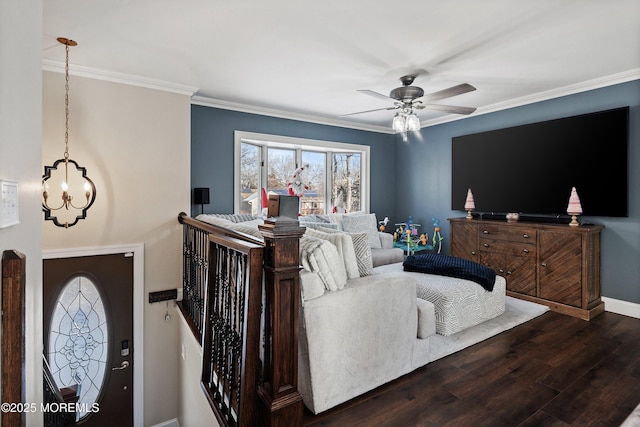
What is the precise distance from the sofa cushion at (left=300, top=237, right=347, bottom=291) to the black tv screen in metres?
3.45

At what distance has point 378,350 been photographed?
216cm

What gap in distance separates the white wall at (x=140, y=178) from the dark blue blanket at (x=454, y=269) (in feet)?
8.75

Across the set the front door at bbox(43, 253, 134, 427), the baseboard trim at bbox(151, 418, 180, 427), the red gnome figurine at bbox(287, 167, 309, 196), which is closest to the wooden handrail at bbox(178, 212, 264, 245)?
the front door at bbox(43, 253, 134, 427)

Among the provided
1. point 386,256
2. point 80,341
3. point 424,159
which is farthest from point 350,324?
point 424,159

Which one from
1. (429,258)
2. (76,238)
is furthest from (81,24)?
(429,258)

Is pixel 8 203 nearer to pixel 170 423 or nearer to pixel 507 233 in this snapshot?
pixel 170 423

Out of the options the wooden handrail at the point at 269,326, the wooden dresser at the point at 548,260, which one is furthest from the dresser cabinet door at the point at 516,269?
the wooden handrail at the point at 269,326

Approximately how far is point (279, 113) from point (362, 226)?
213cm

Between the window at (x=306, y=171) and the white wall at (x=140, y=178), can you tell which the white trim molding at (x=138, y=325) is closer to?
the white wall at (x=140, y=178)

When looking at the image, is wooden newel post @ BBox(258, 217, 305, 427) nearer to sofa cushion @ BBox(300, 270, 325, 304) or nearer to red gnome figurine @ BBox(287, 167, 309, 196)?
sofa cushion @ BBox(300, 270, 325, 304)

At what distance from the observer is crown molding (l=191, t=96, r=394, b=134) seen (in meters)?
4.35

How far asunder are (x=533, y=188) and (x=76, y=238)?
5.31m

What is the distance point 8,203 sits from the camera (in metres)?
0.92

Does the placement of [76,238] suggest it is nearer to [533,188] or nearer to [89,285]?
[89,285]
